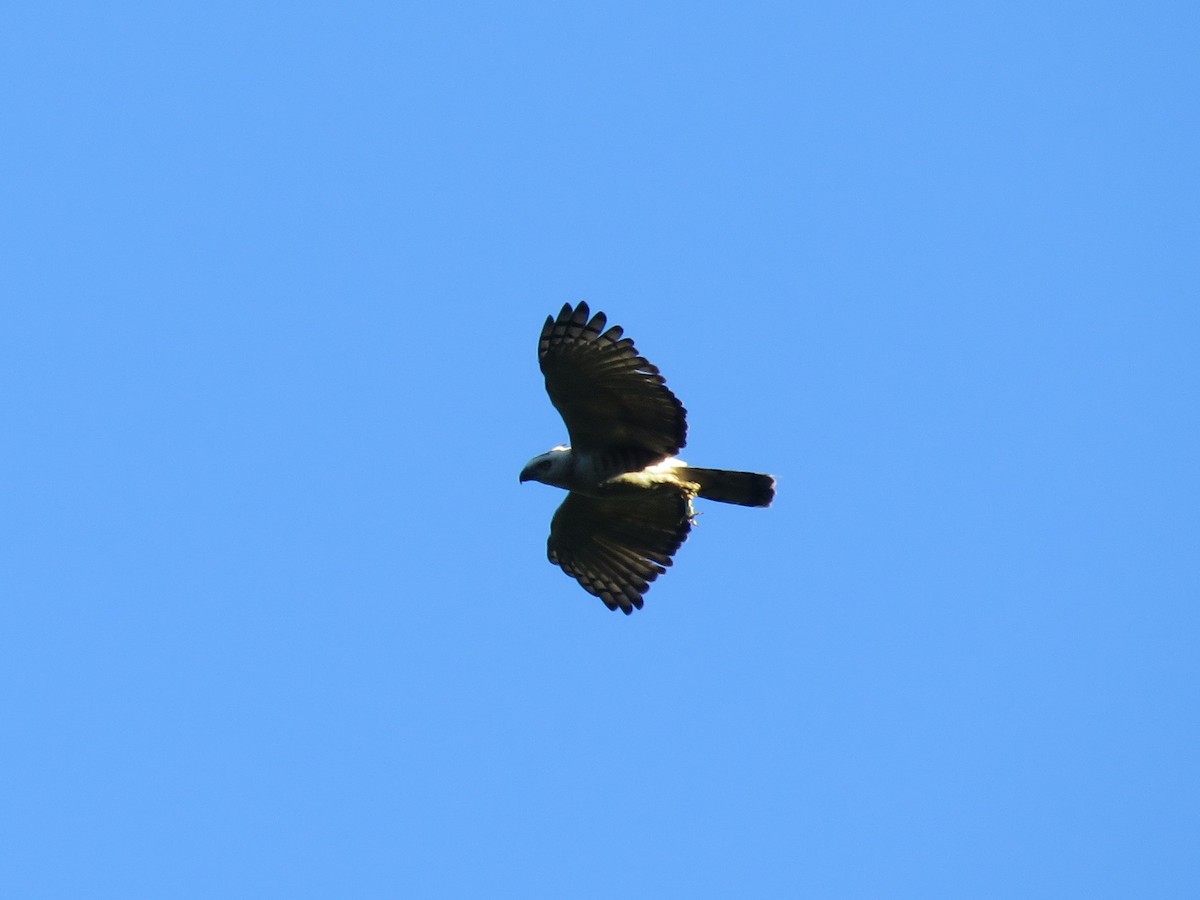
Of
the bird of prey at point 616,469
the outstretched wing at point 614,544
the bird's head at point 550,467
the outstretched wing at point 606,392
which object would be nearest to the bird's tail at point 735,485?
the bird of prey at point 616,469

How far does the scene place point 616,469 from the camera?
13.3 metres

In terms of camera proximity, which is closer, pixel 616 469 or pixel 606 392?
pixel 606 392

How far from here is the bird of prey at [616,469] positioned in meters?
12.8

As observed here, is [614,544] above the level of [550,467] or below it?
below

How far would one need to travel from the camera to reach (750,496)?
1317 cm

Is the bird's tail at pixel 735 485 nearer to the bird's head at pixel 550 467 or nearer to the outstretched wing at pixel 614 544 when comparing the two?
the outstretched wing at pixel 614 544

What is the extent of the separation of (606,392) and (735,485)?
1.29 metres

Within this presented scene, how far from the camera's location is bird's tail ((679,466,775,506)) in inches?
516

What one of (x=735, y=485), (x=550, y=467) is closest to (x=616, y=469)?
(x=550, y=467)

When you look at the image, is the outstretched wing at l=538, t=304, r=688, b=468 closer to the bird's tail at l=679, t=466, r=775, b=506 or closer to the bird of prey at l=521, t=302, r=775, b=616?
the bird of prey at l=521, t=302, r=775, b=616

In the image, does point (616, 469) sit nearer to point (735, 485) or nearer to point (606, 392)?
point (606, 392)

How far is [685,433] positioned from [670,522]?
37.4 inches

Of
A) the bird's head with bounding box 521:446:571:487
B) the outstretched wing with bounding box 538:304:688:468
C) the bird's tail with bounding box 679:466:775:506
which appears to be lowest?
the bird's tail with bounding box 679:466:775:506

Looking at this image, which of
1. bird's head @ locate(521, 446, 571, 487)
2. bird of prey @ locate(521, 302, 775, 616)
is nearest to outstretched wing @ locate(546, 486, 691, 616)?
bird of prey @ locate(521, 302, 775, 616)
